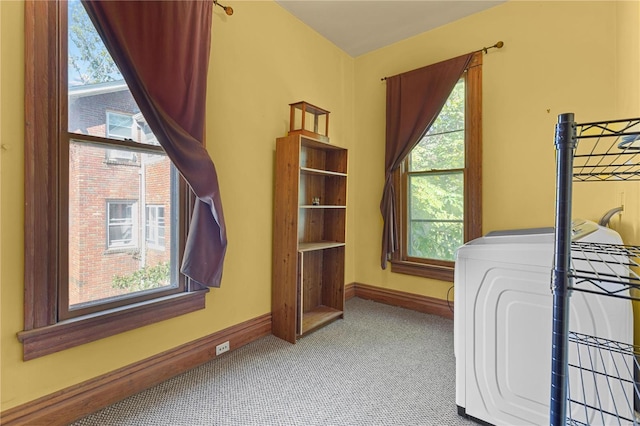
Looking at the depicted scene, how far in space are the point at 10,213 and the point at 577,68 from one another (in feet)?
12.3

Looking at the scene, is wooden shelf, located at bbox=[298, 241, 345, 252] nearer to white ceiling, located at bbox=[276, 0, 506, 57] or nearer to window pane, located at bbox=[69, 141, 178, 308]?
window pane, located at bbox=[69, 141, 178, 308]

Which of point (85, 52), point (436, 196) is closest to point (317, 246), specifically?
point (436, 196)

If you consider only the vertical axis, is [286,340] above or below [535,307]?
below

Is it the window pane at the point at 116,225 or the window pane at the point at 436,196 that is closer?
the window pane at the point at 116,225

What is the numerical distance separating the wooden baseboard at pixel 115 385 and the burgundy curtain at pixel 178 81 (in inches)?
20.6

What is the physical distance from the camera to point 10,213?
135 cm

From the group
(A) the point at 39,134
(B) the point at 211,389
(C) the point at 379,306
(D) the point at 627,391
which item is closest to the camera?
(D) the point at 627,391

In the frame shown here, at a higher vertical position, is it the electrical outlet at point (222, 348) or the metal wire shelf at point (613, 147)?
the metal wire shelf at point (613, 147)

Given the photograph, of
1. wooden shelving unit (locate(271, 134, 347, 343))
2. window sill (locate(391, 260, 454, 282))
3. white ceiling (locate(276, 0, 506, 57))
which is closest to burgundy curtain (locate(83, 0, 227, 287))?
wooden shelving unit (locate(271, 134, 347, 343))

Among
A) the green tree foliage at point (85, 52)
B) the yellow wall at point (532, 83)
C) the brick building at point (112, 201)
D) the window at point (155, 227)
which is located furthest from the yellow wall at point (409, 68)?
the green tree foliage at point (85, 52)

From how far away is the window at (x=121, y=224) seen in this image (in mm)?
1705

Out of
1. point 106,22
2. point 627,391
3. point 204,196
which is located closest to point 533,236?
point 627,391

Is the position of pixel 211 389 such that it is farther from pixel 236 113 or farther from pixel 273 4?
pixel 273 4

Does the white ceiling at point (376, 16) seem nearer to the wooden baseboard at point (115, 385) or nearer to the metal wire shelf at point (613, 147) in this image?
the metal wire shelf at point (613, 147)
